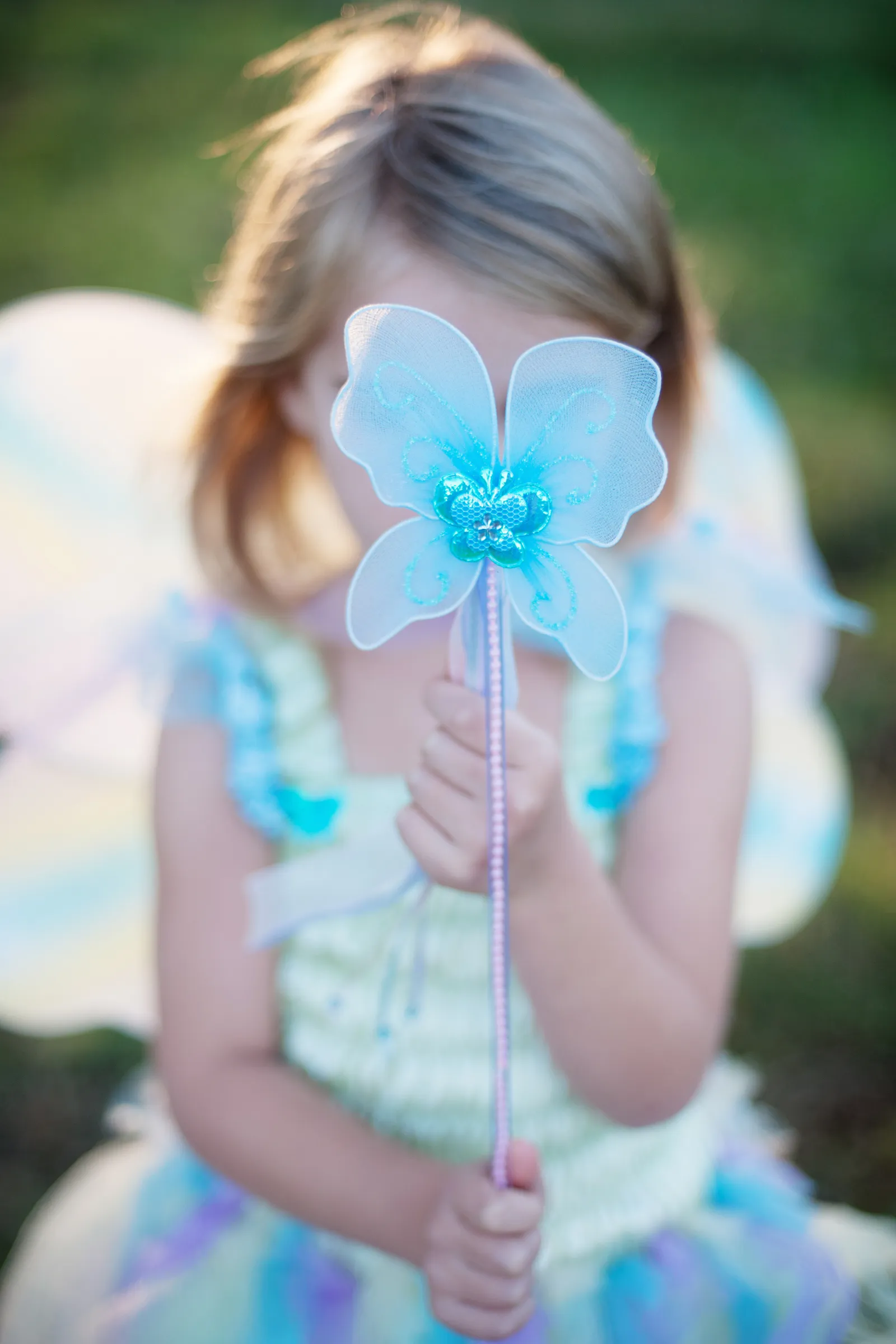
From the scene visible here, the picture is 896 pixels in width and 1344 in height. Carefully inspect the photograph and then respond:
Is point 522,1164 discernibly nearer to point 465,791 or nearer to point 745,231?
point 465,791

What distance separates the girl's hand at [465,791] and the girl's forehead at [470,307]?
23 cm

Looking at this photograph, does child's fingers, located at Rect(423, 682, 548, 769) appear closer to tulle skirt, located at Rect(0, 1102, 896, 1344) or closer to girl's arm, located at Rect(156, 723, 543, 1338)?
girl's arm, located at Rect(156, 723, 543, 1338)

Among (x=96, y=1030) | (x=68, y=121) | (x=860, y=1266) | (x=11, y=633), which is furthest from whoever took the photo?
(x=68, y=121)

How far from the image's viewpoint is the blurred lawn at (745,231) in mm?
1591

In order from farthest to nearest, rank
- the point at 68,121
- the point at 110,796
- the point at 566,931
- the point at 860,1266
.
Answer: the point at 68,121 < the point at 110,796 < the point at 860,1266 < the point at 566,931

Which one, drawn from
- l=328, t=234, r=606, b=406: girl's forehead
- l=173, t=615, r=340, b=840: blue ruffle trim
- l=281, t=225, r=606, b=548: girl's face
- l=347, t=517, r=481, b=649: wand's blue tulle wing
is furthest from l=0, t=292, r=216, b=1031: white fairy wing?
l=347, t=517, r=481, b=649: wand's blue tulle wing

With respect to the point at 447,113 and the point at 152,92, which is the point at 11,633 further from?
the point at 152,92

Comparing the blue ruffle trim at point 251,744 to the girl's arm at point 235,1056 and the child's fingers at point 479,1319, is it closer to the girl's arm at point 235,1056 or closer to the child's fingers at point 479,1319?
the girl's arm at point 235,1056

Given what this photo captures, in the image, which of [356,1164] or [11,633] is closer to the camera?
[356,1164]

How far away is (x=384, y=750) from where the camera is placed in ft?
3.59

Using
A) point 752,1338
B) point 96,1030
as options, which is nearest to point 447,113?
point 752,1338

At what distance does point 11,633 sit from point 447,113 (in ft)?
2.02

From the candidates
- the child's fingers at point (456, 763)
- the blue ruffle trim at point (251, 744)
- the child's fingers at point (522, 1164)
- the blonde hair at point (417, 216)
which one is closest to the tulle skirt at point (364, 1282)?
the child's fingers at point (522, 1164)

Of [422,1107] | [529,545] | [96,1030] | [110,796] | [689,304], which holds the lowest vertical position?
[96,1030]
